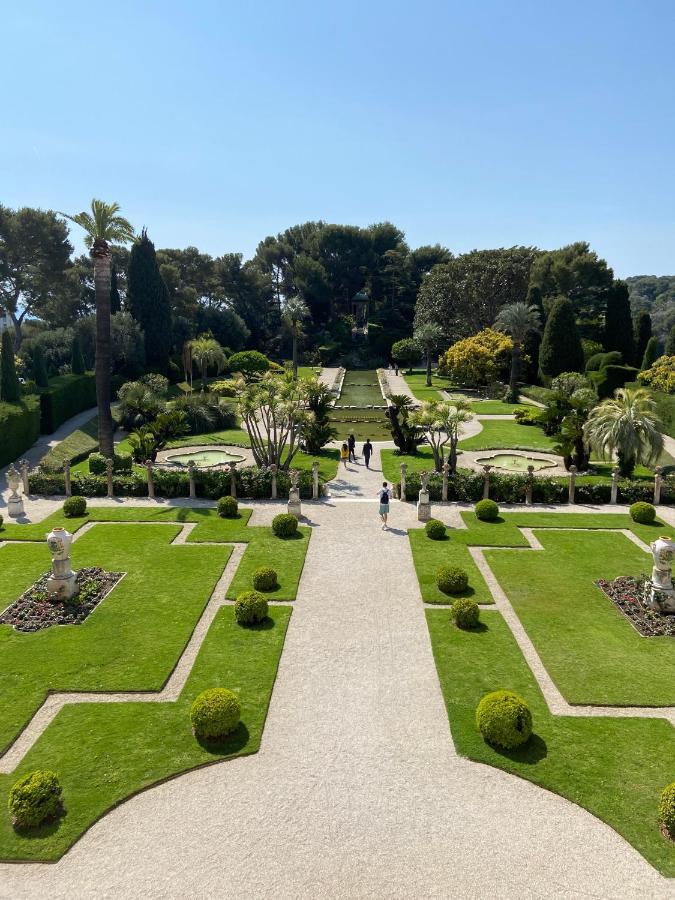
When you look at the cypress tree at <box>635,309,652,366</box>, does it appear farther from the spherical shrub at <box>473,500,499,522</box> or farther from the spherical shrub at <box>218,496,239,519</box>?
the spherical shrub at <box>218,496,239,519</box>

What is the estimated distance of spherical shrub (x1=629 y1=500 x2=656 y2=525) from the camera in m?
26.1

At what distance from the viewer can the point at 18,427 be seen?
3709cm

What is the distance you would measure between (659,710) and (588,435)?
19.0 metres

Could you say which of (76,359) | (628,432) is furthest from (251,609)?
(76,359)

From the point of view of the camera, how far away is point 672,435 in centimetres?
4284

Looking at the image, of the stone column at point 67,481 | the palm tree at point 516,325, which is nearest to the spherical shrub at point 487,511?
the stone column at point 67,481

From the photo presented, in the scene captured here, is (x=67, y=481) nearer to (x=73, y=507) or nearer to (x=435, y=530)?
(x=73, y=507)

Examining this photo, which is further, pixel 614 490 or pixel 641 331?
pixel 641 331

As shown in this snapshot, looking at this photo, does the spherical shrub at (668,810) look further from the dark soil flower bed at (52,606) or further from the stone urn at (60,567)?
the stone urn at (60,567)

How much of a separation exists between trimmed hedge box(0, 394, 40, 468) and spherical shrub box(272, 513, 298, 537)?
63.3 ft

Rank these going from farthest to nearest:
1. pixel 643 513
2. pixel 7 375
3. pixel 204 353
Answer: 1. pixel 204 353
2. pixel 7 375
3. pixel 643 513

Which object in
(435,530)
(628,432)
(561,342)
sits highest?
(561,342)

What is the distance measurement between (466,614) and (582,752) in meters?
5.26

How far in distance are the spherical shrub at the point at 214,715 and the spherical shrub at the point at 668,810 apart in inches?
319
